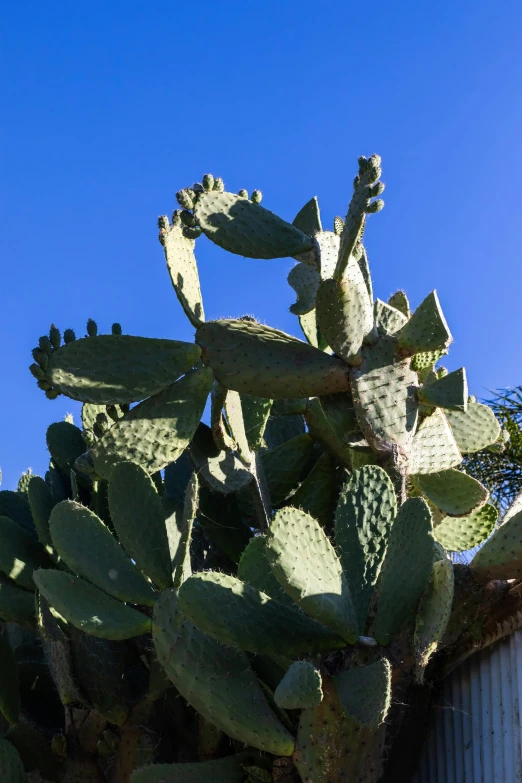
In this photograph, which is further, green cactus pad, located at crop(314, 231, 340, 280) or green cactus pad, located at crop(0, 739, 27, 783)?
green cactus pad, located at crop(314, 231, 340, 280)

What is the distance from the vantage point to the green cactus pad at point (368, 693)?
93.7 inches

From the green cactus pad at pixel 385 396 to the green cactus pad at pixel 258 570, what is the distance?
531 mm

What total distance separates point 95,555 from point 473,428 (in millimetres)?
1538

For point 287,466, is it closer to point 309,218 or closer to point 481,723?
point 309,218

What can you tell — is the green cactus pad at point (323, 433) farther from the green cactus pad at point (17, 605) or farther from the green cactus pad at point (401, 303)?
the green cactus pad at point (17, 605)

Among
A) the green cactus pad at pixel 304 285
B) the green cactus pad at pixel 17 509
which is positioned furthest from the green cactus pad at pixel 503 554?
the green cactus pad at pixel 17 509

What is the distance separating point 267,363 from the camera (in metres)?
3.21

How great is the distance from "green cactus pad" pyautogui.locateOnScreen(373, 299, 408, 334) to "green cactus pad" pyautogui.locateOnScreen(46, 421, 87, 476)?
1.31 m

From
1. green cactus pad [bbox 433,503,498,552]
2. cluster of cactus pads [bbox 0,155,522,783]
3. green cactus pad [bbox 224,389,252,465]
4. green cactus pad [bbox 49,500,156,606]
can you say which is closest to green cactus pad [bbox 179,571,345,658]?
cluster of cactus pads [bbox 0,155,522,783]

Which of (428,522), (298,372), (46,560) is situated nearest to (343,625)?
(428,522)

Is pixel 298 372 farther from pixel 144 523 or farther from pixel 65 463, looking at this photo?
pixel 65 463

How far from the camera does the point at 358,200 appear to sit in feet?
9.64

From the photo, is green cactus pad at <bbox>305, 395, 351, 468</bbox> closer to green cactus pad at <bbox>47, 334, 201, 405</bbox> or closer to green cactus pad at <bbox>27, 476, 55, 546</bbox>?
green cactus pad at <bbox>47, 334, 201, 405</bbox>

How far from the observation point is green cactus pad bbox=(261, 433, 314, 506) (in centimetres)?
387
